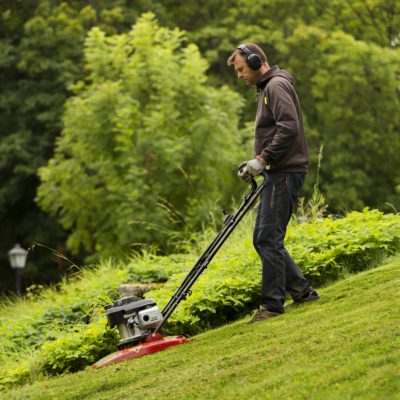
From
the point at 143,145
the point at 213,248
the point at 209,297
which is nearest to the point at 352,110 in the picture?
the point at 143,145

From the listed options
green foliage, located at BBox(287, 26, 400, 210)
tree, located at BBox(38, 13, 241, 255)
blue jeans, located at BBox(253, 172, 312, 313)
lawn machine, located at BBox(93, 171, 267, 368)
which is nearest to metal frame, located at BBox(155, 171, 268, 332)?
lawn machine, located at BBox(93, 171, 267, 368)

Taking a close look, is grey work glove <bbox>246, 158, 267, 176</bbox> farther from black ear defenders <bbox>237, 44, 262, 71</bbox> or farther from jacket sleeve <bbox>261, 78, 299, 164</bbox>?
black ear defenders <bbox>237, 44, 262, 71</bbox>

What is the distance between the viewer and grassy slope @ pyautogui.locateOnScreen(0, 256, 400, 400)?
4.50 m

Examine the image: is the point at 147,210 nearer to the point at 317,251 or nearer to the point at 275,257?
the point at 317,251

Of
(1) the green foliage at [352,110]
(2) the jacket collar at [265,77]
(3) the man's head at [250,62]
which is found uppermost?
(3) the man's head at [250,62]

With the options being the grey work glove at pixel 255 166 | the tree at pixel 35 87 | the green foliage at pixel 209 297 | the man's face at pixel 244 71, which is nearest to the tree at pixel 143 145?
the tree at pixel 35 87

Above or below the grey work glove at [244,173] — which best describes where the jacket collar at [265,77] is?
above

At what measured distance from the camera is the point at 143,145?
762 inches

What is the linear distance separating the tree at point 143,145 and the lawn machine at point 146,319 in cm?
1182

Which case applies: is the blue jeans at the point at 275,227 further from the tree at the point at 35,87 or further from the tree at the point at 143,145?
the tree at the point at 35,87

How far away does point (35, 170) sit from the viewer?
84.3 ft

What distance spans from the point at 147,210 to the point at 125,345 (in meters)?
12.1

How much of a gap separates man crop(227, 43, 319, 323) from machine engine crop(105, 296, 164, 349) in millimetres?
839

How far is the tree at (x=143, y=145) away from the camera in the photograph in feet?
63.1
